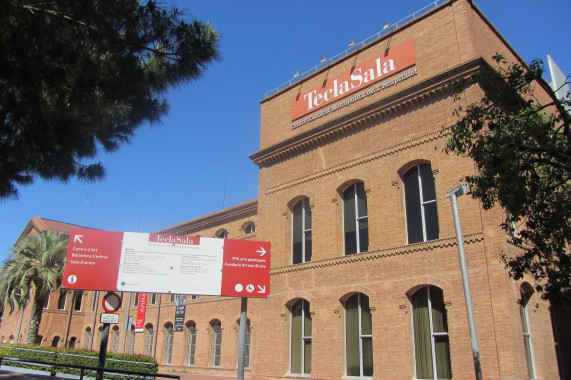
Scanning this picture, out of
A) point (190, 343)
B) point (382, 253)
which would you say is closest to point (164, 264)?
point (382, 253)

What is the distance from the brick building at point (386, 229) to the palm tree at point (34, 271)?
1876 centimetres

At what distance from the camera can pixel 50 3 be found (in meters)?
7.79

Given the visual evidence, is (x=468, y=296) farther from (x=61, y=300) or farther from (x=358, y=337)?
(x=61, y=300)

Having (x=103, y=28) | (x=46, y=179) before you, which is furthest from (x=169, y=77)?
(x=46, y=179)

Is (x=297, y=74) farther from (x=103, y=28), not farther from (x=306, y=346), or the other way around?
(x=103, y=28)

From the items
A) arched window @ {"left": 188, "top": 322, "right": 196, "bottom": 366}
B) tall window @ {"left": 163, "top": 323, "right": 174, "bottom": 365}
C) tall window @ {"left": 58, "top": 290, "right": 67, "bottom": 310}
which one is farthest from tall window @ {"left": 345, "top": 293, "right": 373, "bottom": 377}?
tall window @ {"left": 58, "top": 290, "right": 67, "bottom": 310}

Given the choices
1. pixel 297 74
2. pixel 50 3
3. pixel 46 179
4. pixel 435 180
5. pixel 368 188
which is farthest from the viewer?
pixel 297 74

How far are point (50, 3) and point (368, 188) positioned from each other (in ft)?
39.5

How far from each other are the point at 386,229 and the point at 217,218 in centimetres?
1705

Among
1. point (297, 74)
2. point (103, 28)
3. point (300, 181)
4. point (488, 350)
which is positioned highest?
point (297, 74)

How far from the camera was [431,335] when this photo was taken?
47.7ft

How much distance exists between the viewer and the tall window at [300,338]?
17.8 m

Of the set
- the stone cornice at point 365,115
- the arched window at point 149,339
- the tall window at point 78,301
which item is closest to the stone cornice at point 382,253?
the stone cornice at point 365,115

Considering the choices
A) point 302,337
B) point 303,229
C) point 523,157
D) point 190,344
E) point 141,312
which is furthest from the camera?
A: point 141,312
